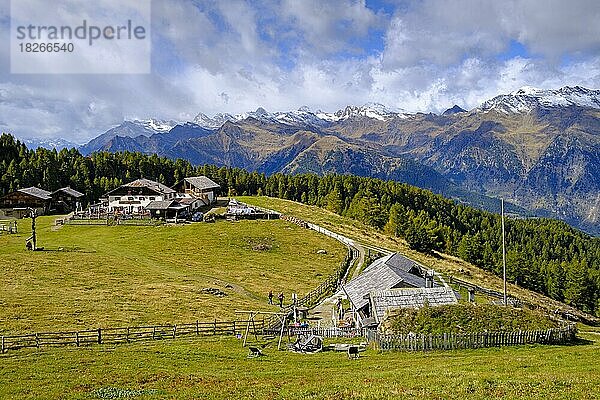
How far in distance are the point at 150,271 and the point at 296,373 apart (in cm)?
4832

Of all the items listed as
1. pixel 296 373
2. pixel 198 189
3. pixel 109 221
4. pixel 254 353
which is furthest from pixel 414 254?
pixel 296 373

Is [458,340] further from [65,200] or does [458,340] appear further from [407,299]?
[65,200]

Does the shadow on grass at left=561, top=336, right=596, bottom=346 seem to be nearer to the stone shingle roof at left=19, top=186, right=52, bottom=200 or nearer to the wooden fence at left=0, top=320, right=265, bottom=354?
the wooden fence at left=0, top=320, right=265, bottom=354

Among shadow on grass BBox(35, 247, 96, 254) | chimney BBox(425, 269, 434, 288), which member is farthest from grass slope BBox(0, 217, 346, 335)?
chimney BBox(425, 269, 434, 288)

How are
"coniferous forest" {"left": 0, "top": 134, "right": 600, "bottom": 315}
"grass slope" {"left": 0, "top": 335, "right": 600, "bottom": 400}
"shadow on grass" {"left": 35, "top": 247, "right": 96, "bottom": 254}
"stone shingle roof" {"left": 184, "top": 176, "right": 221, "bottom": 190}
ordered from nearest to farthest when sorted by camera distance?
"grass slope" {"left": 0, "top": 335, "right": 600, "bottom": 400}, "shadow on grass" {"left": 35, "top": 247, "right": 96, "bottom": 254}, "coniferous forest" {"left": 0, "top": 134, "right": 600, "bottom": 315}, "stone shingle roof" {"left": 184, "top": 176, "right": 221, "bottom": 190}

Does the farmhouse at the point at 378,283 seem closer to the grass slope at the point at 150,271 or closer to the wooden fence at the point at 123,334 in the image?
the wooden fence at the point at 123,334

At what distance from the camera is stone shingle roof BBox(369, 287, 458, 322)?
46219 mm

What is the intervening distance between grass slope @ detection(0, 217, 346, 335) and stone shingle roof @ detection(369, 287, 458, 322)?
51.4ft

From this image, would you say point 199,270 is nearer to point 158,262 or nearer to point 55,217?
point 158,262

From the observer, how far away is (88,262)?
76.6m

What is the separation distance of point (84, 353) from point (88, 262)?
4289 centimetres

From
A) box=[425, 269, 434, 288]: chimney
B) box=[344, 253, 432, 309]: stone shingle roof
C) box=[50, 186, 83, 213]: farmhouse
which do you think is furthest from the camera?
box=[50, 186, 83, 213]: farmhouse

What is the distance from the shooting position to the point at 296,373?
31125 mm

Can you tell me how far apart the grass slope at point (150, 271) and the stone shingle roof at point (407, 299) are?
51.4 feet
